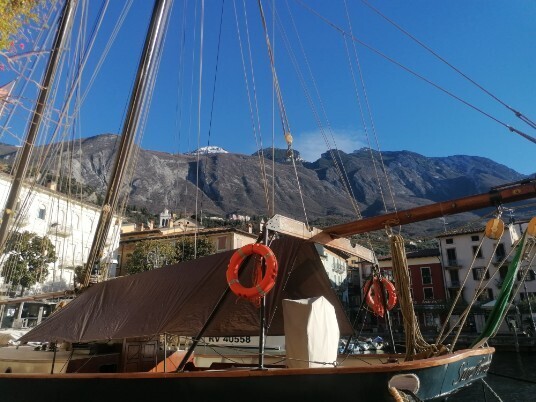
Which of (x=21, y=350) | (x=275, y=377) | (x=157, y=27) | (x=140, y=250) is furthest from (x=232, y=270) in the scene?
(x=140, y=250)

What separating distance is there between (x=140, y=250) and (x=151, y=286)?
124 feet

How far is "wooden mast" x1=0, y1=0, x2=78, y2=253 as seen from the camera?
1056cm

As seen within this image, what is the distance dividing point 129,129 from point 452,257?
51.2 m

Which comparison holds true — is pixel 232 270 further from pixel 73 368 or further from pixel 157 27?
pixel 157 27

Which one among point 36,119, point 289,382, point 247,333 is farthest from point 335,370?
point 36,119

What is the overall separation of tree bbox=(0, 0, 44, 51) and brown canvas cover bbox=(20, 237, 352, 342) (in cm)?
477

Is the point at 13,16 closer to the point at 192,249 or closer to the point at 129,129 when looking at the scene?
the point at 129,129

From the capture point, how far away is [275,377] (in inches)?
200

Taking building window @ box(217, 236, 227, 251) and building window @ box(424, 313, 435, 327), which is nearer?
Result: building window @ box(217, 236, 227, 251)

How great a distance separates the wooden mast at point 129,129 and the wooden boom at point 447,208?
804 cm

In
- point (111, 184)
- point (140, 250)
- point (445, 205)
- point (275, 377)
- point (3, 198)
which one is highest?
point (3, 198)

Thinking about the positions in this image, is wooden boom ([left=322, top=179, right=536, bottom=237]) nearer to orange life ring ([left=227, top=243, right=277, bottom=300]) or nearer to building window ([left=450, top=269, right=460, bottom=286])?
orange life ring ([left=227, top=243, right=277, bottom=300])

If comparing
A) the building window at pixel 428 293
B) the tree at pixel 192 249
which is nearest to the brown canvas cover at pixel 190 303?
the tree at pixel 192 249

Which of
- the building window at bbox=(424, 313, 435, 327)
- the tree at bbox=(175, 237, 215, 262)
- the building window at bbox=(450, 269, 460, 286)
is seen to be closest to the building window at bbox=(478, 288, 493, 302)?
the building window at bbox=(450, 269, 460, 286)
